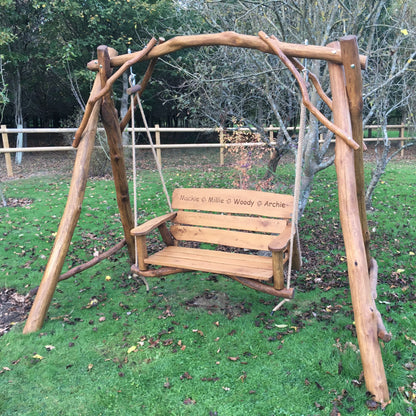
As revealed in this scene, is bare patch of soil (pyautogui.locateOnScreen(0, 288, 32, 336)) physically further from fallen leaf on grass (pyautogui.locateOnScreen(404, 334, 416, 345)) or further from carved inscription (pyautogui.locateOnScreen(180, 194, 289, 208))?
fallen leaf on grass (pyautogui.locateOnScreen(404, 334, 416, 345))

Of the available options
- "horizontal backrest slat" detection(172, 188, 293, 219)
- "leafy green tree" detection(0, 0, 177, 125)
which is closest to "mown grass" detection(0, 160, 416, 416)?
"horizontal backrest slat" detection(172, 188, 293, 219)

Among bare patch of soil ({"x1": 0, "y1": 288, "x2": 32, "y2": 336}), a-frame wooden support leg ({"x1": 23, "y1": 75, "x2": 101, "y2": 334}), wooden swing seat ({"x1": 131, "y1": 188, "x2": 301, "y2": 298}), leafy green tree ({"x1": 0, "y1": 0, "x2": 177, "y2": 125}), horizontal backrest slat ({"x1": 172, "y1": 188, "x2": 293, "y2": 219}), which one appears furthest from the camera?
leafy green tree ({"x1": 0, "y1": 0, "x2": 177, "y2": 125})

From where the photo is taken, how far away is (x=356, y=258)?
243cm

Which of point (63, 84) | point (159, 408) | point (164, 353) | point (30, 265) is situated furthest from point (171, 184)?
point (63, 84)

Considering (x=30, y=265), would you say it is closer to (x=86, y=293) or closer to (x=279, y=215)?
(x=86, y=293)

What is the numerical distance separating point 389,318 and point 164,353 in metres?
1.85

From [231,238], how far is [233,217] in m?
0.21

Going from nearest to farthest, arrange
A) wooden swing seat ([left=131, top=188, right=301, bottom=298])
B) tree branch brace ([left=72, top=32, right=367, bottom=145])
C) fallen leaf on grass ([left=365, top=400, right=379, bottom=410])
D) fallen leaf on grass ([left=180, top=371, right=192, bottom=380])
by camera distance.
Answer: fallen leaf on grass ([left=365, top=400, right=379, bottom=410]) < fallen leaf on grass ([left=180, top=371, right=192, bottom=380]) < tree branch brace ([left=72, top=32, right=367, bottom=145]) < wooden swing seat ([left=131, top=188, right=301, bottom=298])

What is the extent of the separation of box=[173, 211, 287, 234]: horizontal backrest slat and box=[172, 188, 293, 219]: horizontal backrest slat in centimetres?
6

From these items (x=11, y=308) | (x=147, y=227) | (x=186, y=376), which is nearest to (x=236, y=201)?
(x=147, y=227)

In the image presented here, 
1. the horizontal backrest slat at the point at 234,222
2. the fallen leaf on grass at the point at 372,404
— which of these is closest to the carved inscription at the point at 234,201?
the horizontal backrest slat at the point at 234,222

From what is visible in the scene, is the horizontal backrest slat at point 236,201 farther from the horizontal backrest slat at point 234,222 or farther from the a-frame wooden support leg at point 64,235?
the a-frame wooden support leg at point 64,235

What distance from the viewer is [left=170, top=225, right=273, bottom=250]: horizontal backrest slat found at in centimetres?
346

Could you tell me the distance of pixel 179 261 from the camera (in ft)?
10.6
